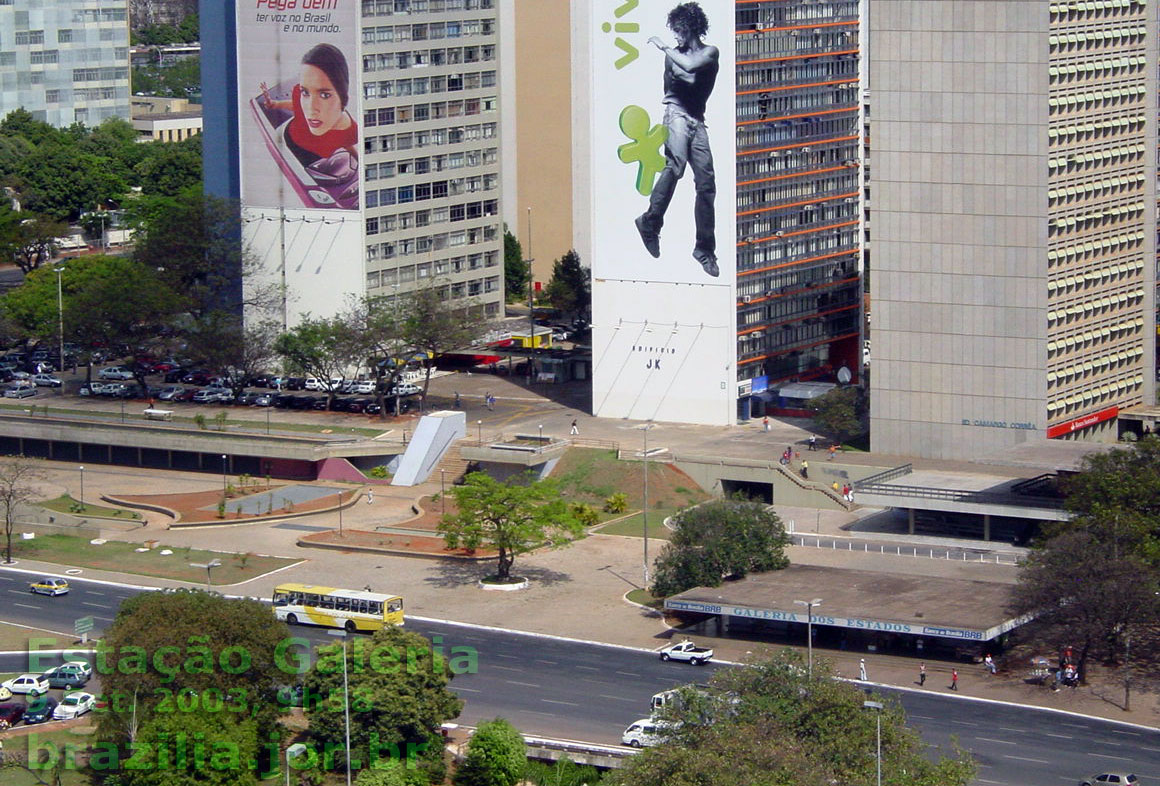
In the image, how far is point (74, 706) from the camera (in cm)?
9088

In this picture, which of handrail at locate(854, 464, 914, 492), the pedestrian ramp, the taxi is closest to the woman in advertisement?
the pedestrian ramp

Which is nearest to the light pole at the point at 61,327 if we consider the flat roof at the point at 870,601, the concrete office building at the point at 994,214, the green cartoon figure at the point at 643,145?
the green cartoon figure at the point at 643,145

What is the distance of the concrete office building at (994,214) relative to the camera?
400 ft

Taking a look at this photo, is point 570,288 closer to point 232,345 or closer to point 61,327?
point 232,345

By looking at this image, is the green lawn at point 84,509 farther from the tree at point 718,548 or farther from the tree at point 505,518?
the tree at point 718,548

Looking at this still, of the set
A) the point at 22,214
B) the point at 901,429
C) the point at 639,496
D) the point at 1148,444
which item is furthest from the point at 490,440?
the point at 22,214

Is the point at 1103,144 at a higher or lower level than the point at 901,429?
higher

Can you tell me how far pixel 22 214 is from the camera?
19812 cm

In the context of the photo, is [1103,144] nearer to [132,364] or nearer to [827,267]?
[827,267]

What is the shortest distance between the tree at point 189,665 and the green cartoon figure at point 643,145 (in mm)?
57046

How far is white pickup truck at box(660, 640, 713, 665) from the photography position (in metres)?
97.0

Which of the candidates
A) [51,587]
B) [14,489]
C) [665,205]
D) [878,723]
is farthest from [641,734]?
[665,205]

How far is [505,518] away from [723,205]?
33598mm

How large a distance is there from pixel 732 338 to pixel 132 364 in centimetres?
4576
